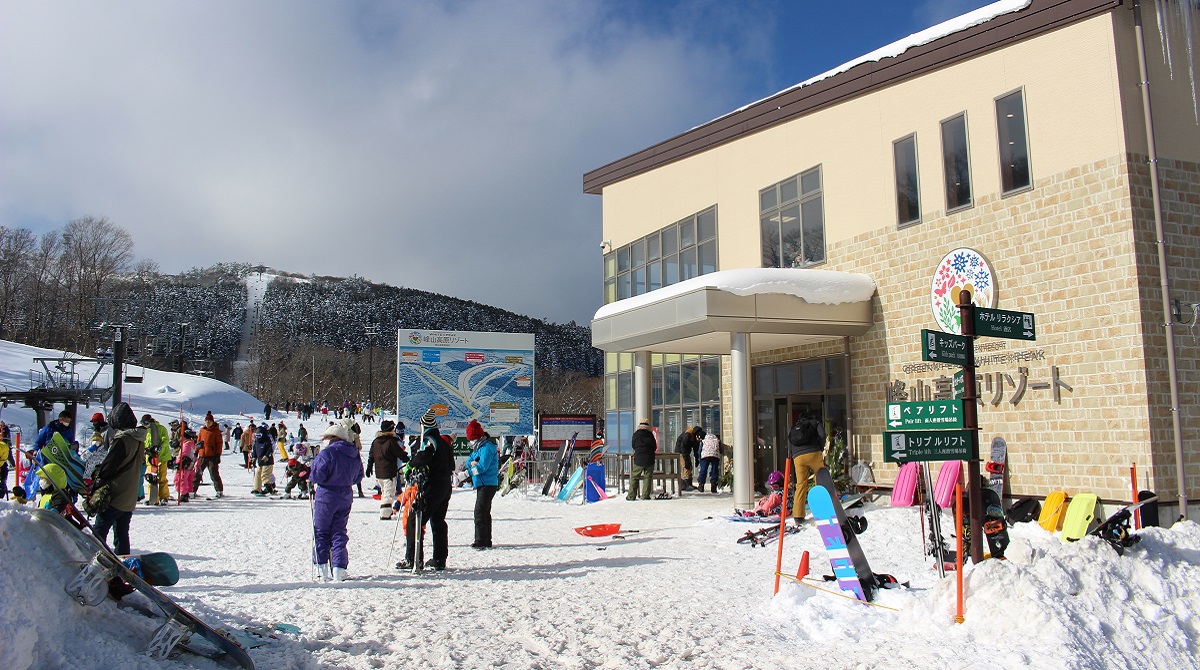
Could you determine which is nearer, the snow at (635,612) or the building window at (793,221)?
the snow at (635,612)

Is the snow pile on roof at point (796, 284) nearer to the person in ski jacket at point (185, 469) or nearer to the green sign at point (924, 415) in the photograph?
the green sign at point (924, 415)

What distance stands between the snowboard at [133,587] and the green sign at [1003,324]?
543 cm

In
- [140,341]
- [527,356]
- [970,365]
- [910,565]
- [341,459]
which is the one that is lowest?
[910,565]

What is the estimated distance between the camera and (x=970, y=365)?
6418mm

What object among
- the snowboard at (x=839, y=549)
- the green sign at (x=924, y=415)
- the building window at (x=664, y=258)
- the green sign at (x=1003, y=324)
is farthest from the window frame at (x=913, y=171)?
the snowboard at (x=839, y=549)

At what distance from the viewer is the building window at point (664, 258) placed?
19.2m

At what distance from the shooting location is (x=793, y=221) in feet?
54.5

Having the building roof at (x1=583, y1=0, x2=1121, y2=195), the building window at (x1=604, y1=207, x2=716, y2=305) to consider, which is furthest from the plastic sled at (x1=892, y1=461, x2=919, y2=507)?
the building window at (x1=604, y1=207, x2=716, y2=305)

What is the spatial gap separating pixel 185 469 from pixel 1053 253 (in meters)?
15.3

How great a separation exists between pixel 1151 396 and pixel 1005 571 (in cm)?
601

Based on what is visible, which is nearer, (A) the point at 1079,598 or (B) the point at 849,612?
(A) the point at 1079,598

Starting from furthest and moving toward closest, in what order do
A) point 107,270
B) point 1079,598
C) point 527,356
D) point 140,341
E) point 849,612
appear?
Answer: point 140,341 < point 107,270 < point 527,356 < point 849,612 < point 1079,598

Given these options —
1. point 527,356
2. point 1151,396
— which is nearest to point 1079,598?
point 1151,396

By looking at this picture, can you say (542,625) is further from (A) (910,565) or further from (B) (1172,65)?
(B) (1172,65)
